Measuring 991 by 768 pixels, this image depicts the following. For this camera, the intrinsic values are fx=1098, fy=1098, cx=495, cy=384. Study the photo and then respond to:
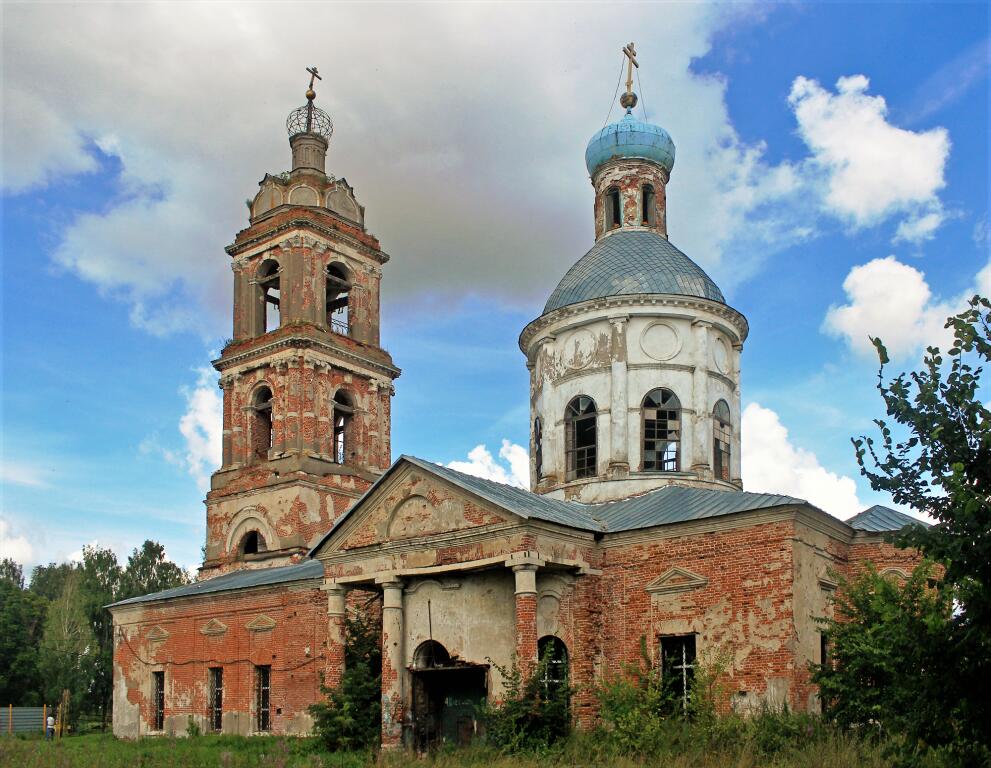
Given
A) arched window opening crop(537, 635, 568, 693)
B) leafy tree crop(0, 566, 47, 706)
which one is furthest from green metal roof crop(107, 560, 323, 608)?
leafy tree crop(0, 566, 47, 706)

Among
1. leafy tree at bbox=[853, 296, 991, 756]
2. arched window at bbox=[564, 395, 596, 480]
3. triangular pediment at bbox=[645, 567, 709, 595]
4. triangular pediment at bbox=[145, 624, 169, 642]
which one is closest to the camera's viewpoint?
leafy tree at bbox=[853, 296, 991, 756]

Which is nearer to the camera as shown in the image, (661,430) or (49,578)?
(661,430)

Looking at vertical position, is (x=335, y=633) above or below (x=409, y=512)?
below

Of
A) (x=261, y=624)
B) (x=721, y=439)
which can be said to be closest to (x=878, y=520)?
(x=721, y=439)

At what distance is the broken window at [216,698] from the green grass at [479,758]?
18.8 feet

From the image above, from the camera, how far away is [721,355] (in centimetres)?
2116

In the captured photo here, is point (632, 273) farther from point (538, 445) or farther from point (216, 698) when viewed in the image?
point (216, 698)

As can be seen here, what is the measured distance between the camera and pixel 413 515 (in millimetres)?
17578

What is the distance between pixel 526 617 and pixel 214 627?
1077cm

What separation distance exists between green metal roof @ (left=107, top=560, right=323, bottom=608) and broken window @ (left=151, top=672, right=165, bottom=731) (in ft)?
5.79

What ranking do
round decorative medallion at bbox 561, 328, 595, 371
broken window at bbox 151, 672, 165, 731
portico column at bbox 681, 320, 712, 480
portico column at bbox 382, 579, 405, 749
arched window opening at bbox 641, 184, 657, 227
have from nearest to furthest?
portico column at bbox 382, 579, 405, 749, portico column at bbox 681, 320, 712, 480, round decorative medallion at bbox 561, 328, 595, 371, arched window opening at bbox 641, 184, 657, 227, broken window at bbox 151, 672, 165, 731

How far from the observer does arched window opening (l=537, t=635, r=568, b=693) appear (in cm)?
1608

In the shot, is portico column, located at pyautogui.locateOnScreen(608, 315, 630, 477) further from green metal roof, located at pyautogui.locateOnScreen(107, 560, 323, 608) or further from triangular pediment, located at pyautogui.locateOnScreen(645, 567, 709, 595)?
green metal roof, located at pyautogui.locateOnScreen(107, 560, 323, 608)

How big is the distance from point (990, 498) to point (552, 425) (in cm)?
1403
